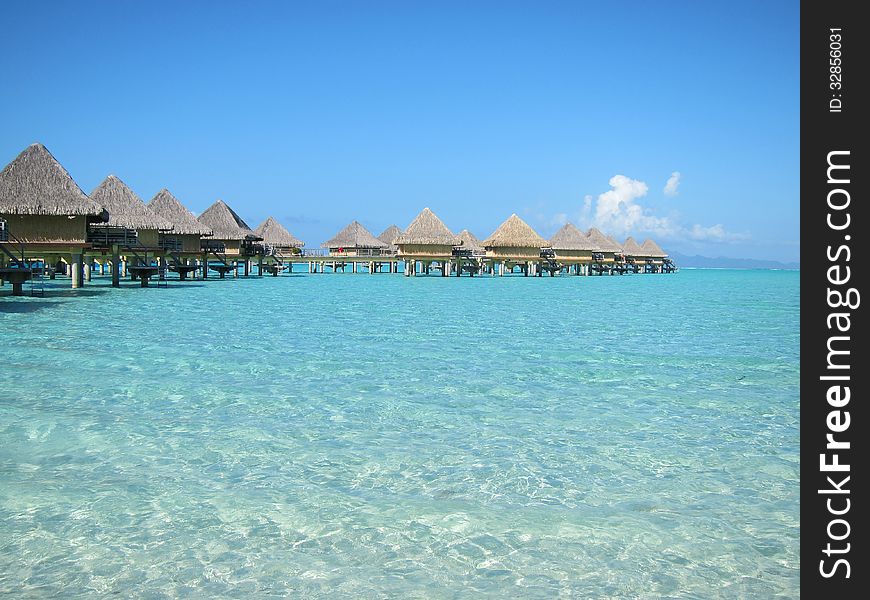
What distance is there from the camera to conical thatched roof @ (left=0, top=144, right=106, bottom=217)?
2509 cm

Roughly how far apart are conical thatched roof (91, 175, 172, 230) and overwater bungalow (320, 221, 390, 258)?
102 ft

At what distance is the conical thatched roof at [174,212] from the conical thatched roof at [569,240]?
3457 cm

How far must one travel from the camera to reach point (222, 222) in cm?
4816

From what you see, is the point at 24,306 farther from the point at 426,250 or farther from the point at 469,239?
the point at 469,239

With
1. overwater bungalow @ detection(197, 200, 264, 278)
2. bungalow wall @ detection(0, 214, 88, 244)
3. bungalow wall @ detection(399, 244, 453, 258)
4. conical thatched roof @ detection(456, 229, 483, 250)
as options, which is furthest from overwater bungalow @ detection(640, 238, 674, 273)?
bungalow wall @ detection(0, 214, 88, 244)

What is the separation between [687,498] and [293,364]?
23.3 ft

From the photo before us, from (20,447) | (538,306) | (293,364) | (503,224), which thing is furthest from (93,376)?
(503,224)

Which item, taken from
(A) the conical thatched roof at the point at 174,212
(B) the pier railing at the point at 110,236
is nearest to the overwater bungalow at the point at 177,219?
(A) the conical thatched roof at the point at 174,212

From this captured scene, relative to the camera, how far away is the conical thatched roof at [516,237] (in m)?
57.6

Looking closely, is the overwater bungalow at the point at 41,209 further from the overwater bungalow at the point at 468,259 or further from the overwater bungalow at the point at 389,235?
the overwater bungalow at the point at 389,235

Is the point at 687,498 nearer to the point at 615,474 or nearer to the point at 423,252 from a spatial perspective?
the point at 615,474

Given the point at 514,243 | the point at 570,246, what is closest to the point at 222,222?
the point at 514,243

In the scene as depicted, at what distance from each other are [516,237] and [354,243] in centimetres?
1539
